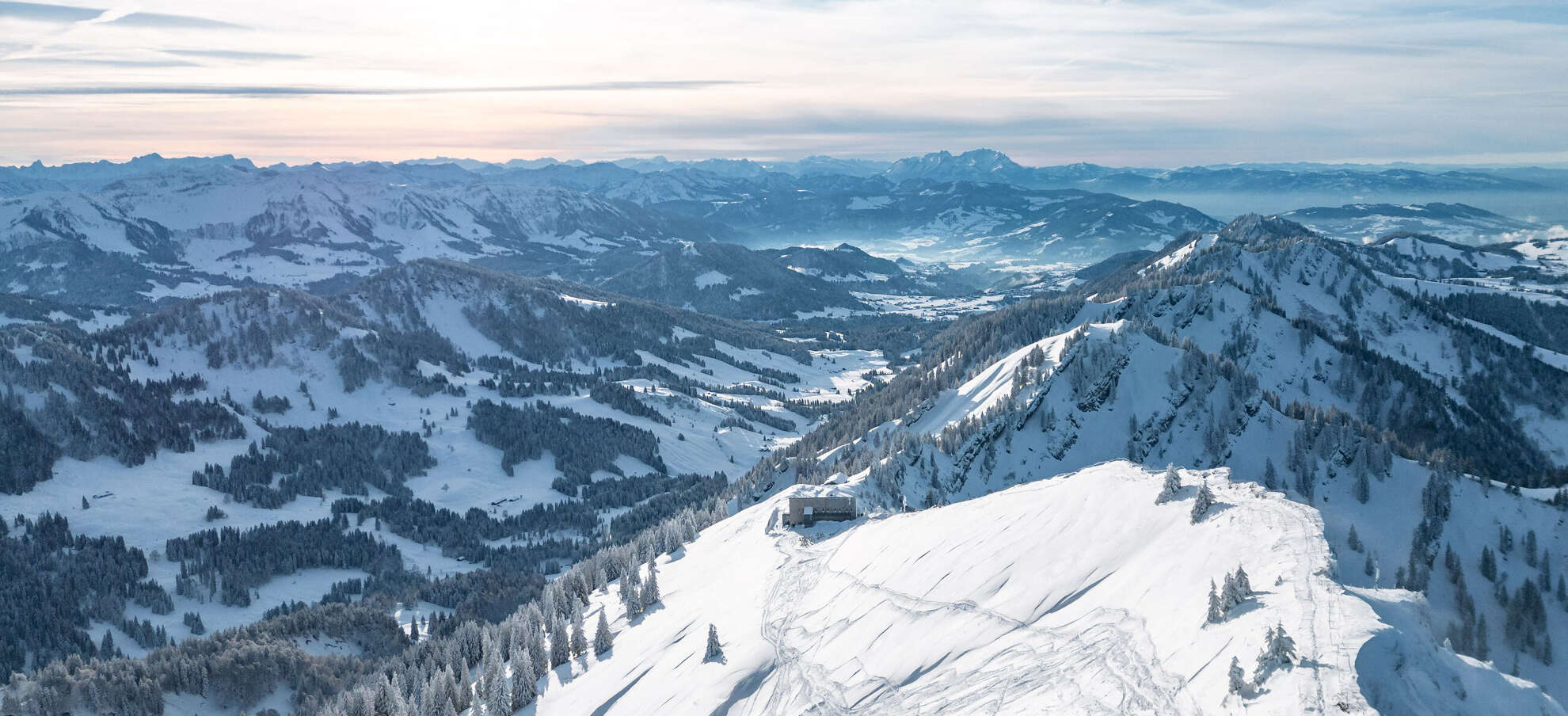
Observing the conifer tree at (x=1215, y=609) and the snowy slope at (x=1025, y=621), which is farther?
the conifer tree at (x=1215, y=609)

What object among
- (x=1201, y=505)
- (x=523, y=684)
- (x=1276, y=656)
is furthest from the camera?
(x=523, y=684)

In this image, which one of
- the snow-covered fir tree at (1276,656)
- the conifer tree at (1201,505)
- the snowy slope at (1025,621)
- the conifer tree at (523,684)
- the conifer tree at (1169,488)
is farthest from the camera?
the conifer tree at (523,684)

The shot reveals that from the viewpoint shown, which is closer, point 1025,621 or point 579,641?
point 1025,621

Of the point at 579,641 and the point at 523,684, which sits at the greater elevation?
the point at 523,684

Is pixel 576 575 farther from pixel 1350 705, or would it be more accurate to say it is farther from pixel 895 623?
pixel 1350 705

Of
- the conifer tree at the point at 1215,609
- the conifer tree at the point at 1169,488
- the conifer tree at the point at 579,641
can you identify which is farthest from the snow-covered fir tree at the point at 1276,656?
the conifer tree at the point at 579,641

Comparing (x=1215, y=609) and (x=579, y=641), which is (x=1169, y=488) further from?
(x=579, y=641)

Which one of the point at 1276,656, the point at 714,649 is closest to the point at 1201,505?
the point at 1276,656

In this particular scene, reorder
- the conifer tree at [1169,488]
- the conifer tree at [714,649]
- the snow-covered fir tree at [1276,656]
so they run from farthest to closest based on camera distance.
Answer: the conifer tree at [714,649], the conifer tree at [1169,488], the snow-covered fir tree at [1276,656]

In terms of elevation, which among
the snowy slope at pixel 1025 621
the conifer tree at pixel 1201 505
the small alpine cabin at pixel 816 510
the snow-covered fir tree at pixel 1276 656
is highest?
the snow-covered fir tree at pixel 1276 656

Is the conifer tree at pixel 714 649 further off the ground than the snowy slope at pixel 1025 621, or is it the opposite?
the snowy slope at pixel 1025 621

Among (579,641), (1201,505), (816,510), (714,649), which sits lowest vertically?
(579,641)

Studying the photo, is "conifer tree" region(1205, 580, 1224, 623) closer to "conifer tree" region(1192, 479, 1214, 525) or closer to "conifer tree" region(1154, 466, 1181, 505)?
"conifer tree" region(1192, 479, 1214, 525)

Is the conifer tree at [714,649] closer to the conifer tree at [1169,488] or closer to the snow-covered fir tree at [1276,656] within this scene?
the conifer tree at [1169,488]
